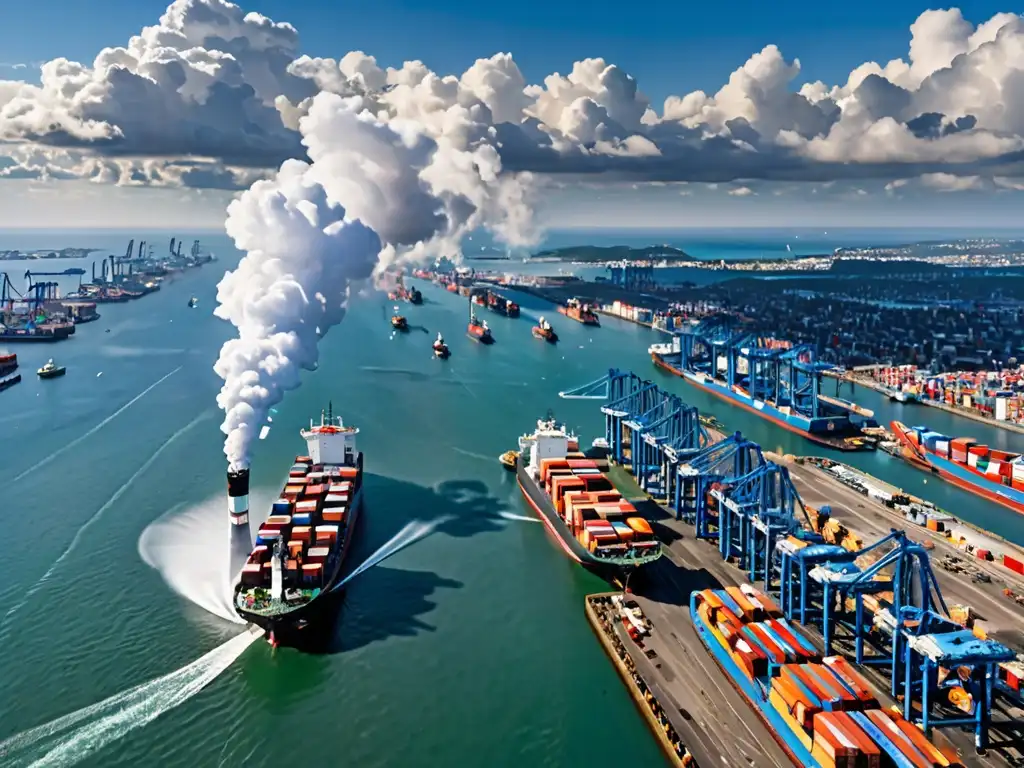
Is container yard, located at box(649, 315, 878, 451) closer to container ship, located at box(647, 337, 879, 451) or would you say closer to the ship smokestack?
container ship, located at box(647, 337, 879, 451)

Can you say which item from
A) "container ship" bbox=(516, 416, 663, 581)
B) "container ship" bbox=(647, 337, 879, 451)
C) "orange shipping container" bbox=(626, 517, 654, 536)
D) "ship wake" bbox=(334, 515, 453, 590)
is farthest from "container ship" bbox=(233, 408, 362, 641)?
"container ship" bbox=(647, 337, 879, 451)

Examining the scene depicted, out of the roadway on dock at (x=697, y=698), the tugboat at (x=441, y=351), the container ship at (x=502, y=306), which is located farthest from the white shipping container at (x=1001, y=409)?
the container ship at (x=502, y=306)

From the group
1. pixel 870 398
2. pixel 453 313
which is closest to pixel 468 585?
pixel 870 398

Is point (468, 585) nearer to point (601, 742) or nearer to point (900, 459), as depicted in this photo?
point (601, 742)

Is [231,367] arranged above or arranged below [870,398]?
above

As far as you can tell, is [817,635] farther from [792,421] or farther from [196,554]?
[792,421]

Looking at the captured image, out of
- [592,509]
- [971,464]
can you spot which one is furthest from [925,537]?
[971,464]

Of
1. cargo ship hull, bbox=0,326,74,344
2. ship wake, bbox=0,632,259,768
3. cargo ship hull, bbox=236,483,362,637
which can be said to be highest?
cargo ship hull, bbox=0,326,74,344
